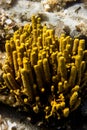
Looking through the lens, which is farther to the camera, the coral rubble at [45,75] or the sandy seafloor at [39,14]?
the sandy seafloor at [39,14]

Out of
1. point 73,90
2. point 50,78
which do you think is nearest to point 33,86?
point 50,78

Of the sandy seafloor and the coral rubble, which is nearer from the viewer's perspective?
the coral rubble

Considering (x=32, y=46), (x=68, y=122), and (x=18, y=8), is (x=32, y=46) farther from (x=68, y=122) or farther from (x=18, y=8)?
(x=18, y=8)

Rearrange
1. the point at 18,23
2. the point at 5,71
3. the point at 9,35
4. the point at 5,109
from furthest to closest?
the point at 18,23 < the point at 9,35 < the point at 5,109 < the point at 5,71

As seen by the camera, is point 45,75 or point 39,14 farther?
point 39,14
